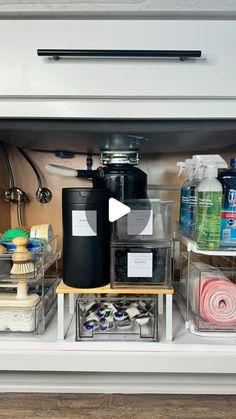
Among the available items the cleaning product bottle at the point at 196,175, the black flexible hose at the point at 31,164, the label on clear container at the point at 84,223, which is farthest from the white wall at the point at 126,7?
the black flexible hose at the point at 31,164

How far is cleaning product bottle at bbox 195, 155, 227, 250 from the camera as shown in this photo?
0.58 m

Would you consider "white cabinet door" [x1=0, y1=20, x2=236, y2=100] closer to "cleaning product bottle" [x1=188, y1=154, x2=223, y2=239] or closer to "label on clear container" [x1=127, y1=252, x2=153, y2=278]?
"cleaning product bottle" [x1=188, y1=154, x2=223, y2=239]

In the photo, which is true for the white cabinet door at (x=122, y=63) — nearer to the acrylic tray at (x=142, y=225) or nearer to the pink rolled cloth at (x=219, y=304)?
the acrylic tray at (x=142, y=225)

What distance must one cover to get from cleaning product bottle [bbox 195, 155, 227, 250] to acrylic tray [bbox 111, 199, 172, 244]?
2.8 inches

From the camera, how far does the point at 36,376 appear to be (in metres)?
0.58

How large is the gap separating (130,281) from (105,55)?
1.44 ft

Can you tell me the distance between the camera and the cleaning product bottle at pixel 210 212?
22.9 inches

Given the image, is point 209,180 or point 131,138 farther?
point 131,138

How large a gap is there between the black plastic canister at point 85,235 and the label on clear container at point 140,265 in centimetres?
6

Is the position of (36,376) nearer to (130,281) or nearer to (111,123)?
(130,281)

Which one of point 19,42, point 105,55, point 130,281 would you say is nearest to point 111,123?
point 105,55

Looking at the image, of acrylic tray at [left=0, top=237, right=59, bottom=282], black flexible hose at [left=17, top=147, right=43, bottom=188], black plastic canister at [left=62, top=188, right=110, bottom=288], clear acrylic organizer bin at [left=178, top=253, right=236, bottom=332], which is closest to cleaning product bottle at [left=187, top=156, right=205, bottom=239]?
clear acrylic organizer bin at [left=178, top=253, right=236, bottom=332]

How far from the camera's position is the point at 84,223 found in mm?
584
